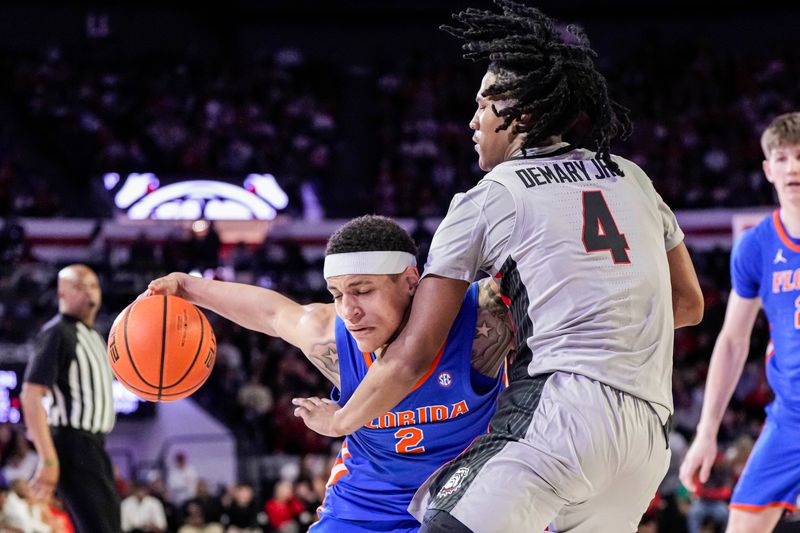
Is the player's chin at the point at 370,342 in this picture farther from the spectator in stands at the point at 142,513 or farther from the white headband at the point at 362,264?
the spectator in stands at the point at 142,513

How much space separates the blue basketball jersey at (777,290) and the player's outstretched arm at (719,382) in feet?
0.33

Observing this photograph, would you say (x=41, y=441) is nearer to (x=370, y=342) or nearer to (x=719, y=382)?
(x=370, y=342)

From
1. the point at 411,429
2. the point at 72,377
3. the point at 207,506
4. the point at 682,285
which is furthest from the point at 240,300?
the point at 207,506

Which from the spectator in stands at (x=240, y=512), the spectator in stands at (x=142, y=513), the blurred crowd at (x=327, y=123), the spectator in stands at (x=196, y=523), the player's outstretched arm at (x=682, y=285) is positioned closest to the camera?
the player's outstretched arm at (x=682, y=285)

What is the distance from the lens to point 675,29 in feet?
75.4

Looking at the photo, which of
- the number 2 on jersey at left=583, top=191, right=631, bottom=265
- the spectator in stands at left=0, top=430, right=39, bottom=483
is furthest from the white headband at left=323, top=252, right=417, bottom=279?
the spectator in stands at left=0, top=430, right=39, bottom=483

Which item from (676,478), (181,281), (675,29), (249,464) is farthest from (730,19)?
(181,281)

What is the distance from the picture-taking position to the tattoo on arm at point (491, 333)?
3.41 meters

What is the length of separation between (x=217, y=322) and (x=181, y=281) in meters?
12.1

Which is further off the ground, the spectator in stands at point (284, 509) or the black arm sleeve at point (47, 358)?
the black arm sleeve at point (47, 358)

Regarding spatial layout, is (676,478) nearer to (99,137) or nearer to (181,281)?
(181,281)

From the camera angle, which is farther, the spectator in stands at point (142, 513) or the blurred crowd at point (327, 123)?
the blurred crowd at point (327, 123)

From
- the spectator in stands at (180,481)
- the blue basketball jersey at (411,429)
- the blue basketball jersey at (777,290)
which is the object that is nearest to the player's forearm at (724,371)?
the blue basketball jersey at (777,290)

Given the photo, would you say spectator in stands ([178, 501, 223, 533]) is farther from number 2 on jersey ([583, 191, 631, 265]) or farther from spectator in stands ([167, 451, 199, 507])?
number 2 on jersey ([583, 191, 631, 265])
